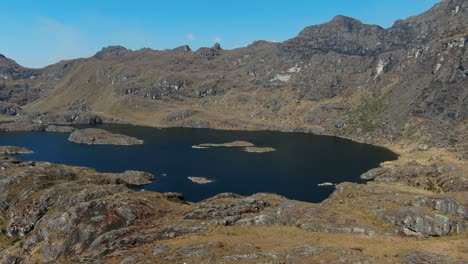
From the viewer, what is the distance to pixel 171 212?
→ 330ft

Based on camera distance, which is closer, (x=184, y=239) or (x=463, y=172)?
(x=184, y=239)

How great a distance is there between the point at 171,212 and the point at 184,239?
2259 centimetres

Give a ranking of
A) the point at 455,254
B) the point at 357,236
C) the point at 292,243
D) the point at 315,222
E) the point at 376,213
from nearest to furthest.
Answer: the point at 455,254 < the point at 292,243 < the point at 357,236 < the point at 315,222 < the point at 376,213

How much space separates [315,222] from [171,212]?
1396 inches

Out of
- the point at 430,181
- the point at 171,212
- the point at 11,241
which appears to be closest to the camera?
the point at 171,212

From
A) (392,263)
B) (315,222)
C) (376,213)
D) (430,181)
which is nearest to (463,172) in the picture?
(430,181)

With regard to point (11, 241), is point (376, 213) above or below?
above

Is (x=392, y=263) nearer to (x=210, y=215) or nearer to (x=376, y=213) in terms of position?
(x=376, y=213)

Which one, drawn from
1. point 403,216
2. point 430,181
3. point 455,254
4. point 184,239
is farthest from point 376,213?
point 430,181

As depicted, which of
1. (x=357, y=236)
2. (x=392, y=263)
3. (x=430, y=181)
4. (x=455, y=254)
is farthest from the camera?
(x=430, y=181)

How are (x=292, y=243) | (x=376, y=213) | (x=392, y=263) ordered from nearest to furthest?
(x=392, y=263) → (x=292, y=243) → (x=376, y=213)

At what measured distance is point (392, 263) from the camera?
64875mm

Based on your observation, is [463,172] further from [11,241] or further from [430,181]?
[11,241]

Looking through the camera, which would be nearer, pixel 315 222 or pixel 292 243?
pixel 292 243
